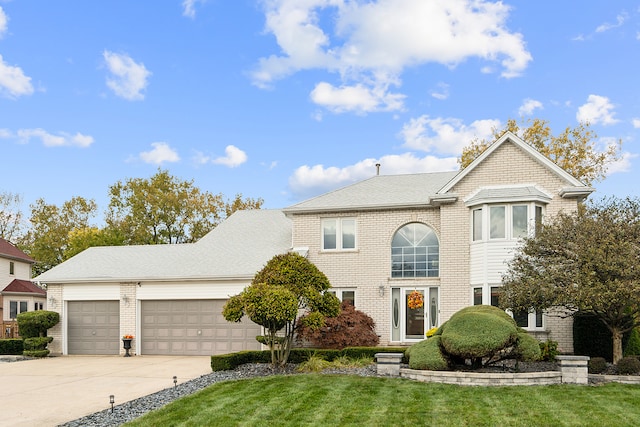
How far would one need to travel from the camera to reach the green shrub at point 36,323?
77.5ft

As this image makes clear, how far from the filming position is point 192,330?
76.3 feet

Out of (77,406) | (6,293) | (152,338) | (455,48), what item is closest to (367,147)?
(455,48)

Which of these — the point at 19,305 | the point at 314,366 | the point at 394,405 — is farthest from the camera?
the point at 19,305

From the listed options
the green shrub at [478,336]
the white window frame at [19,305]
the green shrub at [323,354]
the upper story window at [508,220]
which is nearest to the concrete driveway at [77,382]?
the green shrub at [323,354]

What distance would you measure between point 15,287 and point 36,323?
16423mm

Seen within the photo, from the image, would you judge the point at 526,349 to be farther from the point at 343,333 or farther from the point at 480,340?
the point at 343,333

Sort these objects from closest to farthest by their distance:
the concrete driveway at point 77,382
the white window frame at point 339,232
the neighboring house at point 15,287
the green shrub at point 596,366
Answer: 1. the concrete driveway at point 77,382
2. the green shrub at point 596,366
3. the white window frame at point 339,232
4. the neighboring house at point 15,287

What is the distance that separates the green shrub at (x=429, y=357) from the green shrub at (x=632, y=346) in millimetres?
7104

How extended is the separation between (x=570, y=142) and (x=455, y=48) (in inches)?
716

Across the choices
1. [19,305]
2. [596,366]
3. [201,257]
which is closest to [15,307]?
[19,305]

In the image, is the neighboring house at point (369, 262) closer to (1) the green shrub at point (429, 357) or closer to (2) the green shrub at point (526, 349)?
(2) the green shrub at point (526, 349)

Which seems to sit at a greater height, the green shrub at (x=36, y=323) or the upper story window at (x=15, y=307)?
the green shrub at (x=36, y=323)

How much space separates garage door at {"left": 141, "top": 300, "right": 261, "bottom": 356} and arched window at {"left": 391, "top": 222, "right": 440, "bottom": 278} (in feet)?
19.8

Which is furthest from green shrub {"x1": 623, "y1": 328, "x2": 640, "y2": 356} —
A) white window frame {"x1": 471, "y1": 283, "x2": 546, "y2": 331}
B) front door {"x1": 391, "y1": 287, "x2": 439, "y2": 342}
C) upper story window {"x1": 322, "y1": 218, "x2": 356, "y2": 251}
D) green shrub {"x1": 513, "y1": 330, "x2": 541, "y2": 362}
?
upper story window {"x1": 322, "y1": 218, "x2": 356, "y2": 251}
